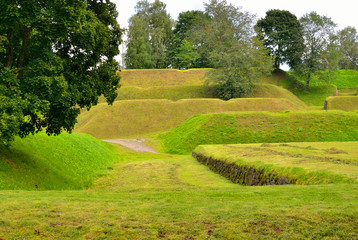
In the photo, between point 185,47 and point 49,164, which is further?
point 185,47

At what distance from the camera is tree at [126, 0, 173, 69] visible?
88.9 m

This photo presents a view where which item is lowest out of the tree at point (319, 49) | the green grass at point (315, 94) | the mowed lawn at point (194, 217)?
the mowed lawn at point (194, 217)

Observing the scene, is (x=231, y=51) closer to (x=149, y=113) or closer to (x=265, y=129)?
(x=149, y=113)

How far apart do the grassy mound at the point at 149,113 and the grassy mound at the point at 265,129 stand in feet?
30.7

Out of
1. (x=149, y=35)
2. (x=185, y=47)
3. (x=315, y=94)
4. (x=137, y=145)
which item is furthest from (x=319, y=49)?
(x=137, y=145)

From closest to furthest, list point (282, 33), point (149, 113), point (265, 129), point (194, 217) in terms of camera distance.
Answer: point (194, 217), point (265, 129), point (149, 113), point (282, 33)

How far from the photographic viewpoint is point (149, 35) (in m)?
96.9

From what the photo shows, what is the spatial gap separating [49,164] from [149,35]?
82309 mm

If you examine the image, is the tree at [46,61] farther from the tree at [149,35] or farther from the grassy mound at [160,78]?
the tree at [149,35]

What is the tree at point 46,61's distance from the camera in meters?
14.2

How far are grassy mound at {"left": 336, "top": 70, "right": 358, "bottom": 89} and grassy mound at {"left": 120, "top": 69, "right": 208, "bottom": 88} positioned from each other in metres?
44.4

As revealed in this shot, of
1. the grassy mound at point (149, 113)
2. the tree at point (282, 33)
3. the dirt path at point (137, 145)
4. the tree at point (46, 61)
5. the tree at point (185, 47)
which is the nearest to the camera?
the tree at point (46, 61)

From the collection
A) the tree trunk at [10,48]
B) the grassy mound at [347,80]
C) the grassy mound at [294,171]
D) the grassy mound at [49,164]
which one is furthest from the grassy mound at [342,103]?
the tree trunk at [10,48]

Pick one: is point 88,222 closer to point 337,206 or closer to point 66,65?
point 337,206
